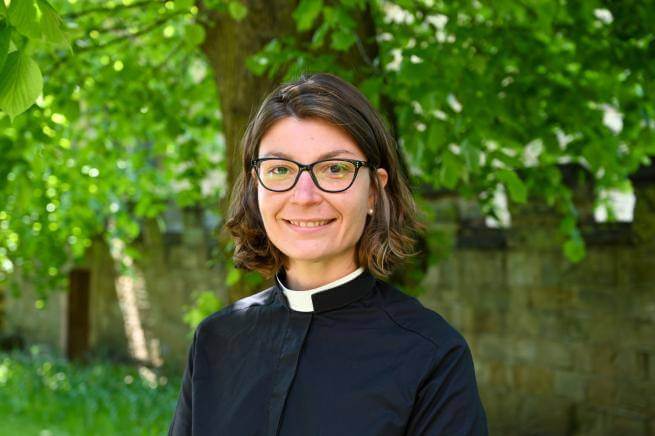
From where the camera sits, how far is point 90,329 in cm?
1427

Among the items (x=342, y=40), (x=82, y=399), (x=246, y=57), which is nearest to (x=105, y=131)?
(x=246, y=57)

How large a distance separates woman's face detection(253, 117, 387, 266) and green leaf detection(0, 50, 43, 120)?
0.63 metres

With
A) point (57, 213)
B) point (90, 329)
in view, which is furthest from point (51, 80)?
point (90, 329)

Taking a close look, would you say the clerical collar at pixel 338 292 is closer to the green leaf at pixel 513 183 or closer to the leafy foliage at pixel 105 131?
the green leaf at pixel 513 183

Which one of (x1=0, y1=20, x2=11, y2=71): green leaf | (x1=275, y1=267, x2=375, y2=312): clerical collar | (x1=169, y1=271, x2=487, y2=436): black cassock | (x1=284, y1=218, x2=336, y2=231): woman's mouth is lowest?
(x1=169, y1=271, x2=487, y2=436): black cassock

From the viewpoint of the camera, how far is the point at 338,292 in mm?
1905

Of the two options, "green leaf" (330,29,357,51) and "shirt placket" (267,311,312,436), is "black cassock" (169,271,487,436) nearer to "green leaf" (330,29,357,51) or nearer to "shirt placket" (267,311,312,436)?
"shirt placket" (267,311,312,436)

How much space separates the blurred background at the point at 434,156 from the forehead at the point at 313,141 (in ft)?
2.26

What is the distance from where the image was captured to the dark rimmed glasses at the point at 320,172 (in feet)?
6.02

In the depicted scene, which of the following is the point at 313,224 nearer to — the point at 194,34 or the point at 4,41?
the point at 4,41

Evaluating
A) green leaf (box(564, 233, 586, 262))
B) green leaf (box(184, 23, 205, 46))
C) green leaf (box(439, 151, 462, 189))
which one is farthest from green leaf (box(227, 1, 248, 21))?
green leaf (box(564, 233, 586, 262))

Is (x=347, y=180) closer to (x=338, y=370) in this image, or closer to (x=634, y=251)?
(x=338, y=370)

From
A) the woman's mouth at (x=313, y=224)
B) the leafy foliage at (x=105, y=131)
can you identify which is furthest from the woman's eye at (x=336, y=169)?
the leafy foliage at (x=105, y=131)

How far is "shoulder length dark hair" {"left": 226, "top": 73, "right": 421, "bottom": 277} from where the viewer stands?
1.85 meters
